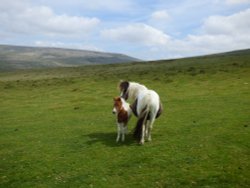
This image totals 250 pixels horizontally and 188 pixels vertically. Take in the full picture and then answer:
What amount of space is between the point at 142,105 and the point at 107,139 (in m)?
3.47

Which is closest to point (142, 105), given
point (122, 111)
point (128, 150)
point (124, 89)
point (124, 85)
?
point (122, 111)

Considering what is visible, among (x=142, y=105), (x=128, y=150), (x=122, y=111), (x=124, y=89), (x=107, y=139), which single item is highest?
(x=124, y=89)

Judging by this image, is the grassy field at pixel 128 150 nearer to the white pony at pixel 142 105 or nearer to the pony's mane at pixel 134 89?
the white pony at pixel 142 105

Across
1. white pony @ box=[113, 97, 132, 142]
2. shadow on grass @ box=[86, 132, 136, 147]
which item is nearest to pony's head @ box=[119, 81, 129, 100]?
white pony @ box=[113, 97, 132, 142]

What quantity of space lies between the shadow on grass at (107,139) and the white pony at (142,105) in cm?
79

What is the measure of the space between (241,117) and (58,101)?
2354 centimetres

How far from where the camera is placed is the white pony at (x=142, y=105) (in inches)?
618

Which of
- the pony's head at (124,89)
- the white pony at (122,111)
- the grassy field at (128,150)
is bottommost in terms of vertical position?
the grassy field at (128,150)

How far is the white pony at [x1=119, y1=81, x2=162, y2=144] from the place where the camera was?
618 inches

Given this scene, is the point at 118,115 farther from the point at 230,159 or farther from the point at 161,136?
the point at 230,159

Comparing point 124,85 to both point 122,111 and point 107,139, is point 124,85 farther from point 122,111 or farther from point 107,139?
point 107,139

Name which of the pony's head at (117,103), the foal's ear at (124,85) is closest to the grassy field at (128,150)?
the pony's head at (117,103)

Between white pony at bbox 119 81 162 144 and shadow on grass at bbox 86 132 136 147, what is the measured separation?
0.79m

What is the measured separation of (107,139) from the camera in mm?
18141
